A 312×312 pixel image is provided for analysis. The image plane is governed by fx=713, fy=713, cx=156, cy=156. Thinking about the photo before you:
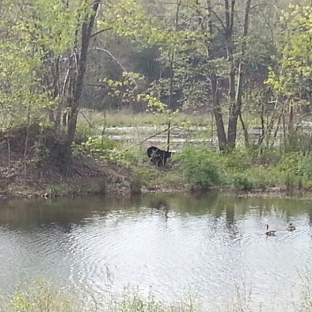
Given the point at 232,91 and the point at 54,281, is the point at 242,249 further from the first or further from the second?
the point at 232,91

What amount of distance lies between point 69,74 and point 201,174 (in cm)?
496

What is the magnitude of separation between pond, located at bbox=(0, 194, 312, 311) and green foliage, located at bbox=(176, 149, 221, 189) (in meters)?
1.13

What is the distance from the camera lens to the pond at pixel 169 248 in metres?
10.8

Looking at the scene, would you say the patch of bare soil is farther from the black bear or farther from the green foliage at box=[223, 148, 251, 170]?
the green foliage at box=[223, 148, 251, 170]

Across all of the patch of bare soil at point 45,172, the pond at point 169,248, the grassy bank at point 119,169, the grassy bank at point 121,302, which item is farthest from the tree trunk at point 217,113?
the grassy bank at point 121,302

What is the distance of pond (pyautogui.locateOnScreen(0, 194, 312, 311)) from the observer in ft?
35.5

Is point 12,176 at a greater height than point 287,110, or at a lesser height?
lesser

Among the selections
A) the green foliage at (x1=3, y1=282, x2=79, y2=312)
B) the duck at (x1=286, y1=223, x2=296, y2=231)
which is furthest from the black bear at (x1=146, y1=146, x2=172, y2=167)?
the green foliage at (x1=3, y1=282, x2=79, y2=312)

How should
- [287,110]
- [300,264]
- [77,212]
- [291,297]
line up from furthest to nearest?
Answer: [287,110]
[77,212]
[300,264]
[291,297]

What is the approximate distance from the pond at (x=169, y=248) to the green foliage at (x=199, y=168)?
44.5 inches

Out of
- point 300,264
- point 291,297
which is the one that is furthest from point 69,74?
point 291,297

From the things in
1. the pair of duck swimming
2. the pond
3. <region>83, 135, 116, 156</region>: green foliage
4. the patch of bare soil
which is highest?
<region>83, 135, 116, 156</region>: green foliage

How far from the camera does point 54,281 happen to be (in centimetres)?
1120

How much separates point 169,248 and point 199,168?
7115mm
